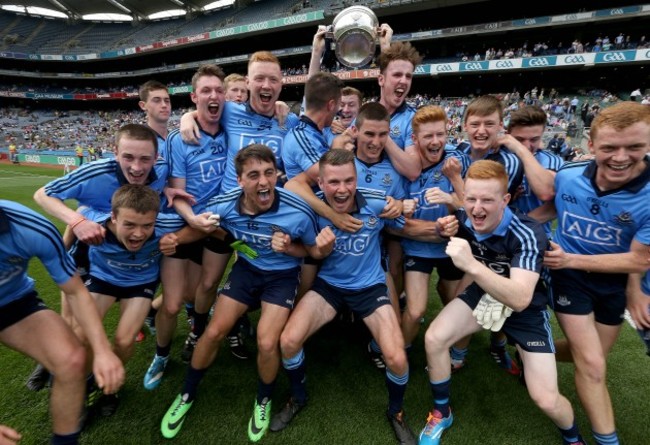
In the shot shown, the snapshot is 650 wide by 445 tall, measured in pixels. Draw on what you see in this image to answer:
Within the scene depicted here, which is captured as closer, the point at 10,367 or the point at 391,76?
the point at 10,367

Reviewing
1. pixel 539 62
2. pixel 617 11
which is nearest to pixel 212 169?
pixel 539 62

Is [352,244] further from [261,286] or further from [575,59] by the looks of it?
[575,59]

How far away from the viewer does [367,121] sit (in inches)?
118

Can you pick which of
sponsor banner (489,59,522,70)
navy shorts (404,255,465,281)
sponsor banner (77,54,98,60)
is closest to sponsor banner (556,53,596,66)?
sponsor banner (489,59,522,70)

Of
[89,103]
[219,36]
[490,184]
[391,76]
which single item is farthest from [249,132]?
[89,103]

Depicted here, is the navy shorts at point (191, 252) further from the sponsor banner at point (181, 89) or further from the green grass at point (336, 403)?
the sponsor banner at point (181, 89)

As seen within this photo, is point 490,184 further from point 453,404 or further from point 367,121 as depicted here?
point 453,404

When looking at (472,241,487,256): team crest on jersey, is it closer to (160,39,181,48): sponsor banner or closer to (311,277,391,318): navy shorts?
(311,277,391,318): navy shorts

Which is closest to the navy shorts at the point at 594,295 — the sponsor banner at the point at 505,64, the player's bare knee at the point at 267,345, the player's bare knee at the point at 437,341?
the player's bare knee at the point at 437,341

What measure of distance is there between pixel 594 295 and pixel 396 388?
5.31 ft

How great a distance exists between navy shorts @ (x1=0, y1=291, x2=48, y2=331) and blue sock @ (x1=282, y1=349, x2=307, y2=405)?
1.76 meters

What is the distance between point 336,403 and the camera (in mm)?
2918

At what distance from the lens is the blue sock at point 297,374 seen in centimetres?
Result: 275

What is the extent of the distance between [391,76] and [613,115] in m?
1.87
